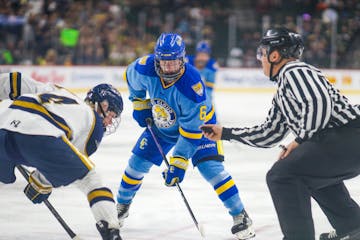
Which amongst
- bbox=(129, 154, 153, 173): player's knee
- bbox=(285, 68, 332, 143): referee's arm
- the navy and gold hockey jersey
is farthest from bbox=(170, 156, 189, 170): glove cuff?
bbox=(285, 68, 332, 143): referee's arm

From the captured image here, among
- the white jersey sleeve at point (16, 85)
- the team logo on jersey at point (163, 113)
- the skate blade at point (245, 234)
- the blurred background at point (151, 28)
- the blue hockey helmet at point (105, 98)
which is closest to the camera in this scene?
the blue hockey helmet at point (105, 98)

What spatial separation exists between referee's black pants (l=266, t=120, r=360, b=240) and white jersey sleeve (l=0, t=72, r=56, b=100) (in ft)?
4.41

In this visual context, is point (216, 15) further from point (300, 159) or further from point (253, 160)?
point (300, 159)

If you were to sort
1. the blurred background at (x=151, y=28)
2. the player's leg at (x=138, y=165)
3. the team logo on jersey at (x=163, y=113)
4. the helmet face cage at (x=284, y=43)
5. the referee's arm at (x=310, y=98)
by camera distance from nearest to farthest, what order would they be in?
the referee's arm at (x=310, y=98) → the helmet face cage at (x=284, y=43) → the team logo on jersey at (x=163, y=113) → the player's leg at (x=138, y=165) → the blurred background at (x=151, y=28)

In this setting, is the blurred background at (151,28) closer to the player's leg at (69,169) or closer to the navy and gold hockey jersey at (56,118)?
the navy and gold hockey jersey at (56,118)

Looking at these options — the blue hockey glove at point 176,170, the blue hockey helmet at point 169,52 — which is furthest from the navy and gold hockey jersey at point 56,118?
the blue hockey helmet at point 169,52

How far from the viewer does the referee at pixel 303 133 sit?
311cm

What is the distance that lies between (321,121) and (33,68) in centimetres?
1160

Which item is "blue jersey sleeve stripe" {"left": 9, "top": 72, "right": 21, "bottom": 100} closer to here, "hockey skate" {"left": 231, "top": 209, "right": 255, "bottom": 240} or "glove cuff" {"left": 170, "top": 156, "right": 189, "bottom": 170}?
"glove cuff" {"left": 170, "top": 156, "right": 189, "bottom": 170}

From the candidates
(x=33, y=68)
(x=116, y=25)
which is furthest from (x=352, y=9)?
(x=33, y=68)

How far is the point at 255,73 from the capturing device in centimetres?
1517

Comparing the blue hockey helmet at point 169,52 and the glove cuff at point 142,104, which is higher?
the blue hockey helmet at point 169,52

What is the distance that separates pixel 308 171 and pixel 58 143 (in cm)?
106

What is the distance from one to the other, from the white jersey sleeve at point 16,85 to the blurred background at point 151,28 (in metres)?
10.4
